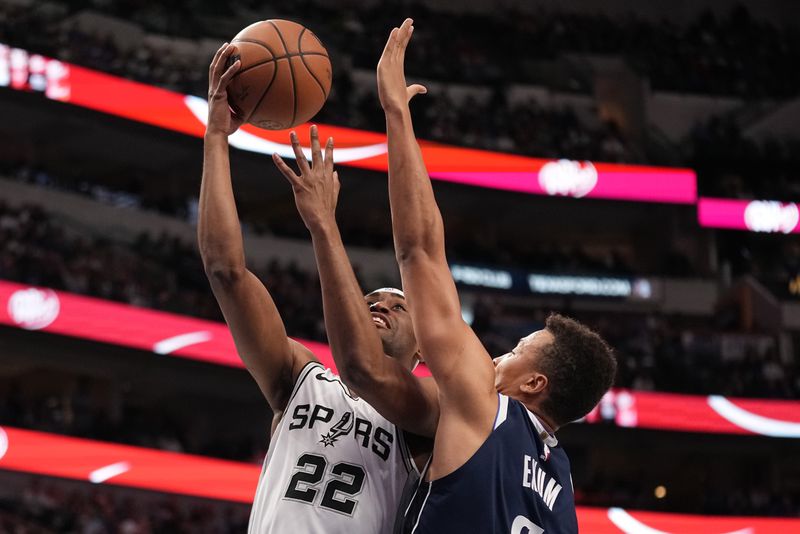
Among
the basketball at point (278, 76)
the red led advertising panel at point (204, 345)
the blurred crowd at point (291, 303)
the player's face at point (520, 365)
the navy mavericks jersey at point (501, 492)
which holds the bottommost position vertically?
the navy mavericks jersey at point (501, 492)

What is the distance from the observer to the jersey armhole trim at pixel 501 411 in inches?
113

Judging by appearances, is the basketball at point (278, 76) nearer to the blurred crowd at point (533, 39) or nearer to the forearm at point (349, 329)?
the forearm at point (349, 329)

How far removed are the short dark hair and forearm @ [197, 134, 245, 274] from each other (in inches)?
40.8

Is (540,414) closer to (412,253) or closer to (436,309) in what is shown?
(436,309)

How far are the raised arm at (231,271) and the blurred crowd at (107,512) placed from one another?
960cm

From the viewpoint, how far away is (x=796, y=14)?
27859mm

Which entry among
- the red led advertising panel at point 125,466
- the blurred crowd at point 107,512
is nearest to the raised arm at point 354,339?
the blurred crowd at point 107,512

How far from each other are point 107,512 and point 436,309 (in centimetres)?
1229

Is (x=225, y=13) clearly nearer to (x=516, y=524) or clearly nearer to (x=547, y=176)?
(x=547, y=176)


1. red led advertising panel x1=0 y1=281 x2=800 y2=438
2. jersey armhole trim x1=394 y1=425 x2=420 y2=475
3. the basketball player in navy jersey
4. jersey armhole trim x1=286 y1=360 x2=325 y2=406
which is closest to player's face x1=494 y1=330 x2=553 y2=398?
the basketball player in navy jersey

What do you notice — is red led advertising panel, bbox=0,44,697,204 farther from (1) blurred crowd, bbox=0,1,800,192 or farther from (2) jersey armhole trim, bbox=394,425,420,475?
(2) jersey armhole trim, bbox=394,425,420,475

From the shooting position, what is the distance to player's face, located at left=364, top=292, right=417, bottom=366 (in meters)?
3.57

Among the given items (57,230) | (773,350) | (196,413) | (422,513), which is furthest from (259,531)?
(773,350)

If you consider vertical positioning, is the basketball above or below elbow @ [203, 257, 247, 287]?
above
